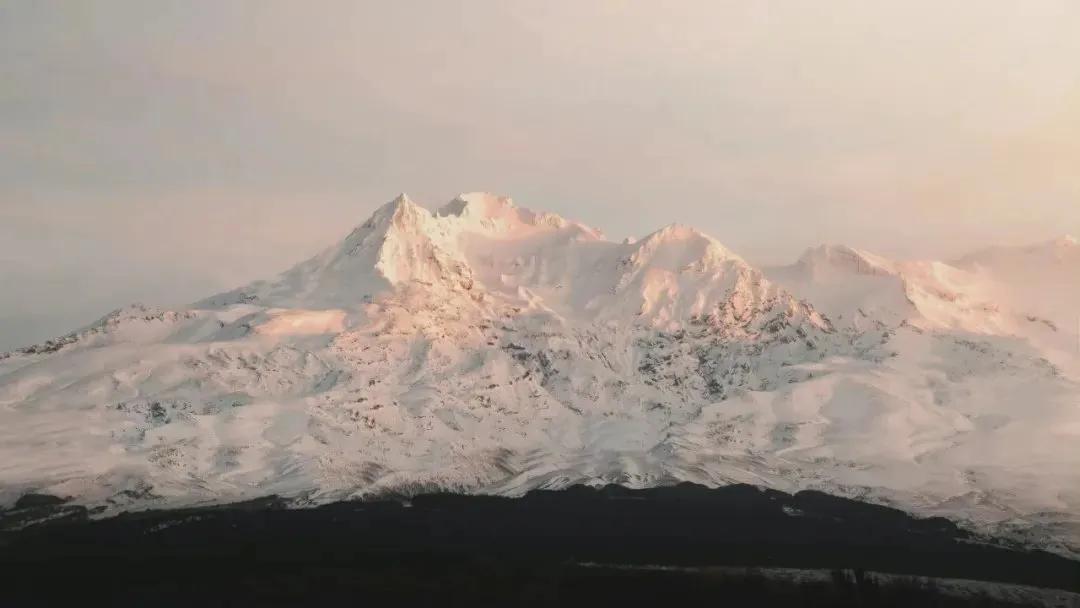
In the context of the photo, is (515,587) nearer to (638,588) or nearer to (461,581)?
(461,581)

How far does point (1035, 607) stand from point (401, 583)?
112m

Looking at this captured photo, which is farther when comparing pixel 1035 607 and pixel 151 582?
pixel 151 582

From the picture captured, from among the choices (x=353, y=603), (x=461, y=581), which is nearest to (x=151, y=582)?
(x=353, y=603)

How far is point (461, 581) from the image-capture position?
19850cm

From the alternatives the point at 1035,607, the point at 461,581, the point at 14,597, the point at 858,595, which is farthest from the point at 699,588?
the point at 14,597

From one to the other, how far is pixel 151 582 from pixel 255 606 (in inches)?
1091

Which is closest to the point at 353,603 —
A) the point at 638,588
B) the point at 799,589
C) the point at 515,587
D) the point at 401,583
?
the point at 401,583

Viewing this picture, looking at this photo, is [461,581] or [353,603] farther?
[461,581]

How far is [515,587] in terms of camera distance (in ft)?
641

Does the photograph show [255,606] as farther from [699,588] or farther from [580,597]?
[699,588]

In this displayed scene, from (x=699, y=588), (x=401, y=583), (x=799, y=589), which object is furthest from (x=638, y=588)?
(x=401, y=583)

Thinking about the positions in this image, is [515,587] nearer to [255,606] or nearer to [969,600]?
[255,606]

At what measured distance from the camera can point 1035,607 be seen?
603 feet

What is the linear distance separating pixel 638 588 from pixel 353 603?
167 ft
